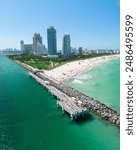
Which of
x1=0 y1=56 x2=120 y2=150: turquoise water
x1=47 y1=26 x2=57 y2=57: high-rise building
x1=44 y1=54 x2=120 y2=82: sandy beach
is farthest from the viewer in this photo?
x1=47 y1=26 x2=57 y2=57: high-rise building

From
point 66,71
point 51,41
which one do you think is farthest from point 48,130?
point 51,41

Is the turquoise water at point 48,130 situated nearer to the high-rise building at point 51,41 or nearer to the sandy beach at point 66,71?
the sandy beach at point 66,71

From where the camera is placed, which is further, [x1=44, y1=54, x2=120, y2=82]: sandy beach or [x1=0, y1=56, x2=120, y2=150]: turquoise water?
[x1=44, y1=54, x2=120, y2=82]: sandy beach

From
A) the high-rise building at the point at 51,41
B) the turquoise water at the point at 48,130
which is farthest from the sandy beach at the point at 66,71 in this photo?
the high-rise building at the point at 51,41

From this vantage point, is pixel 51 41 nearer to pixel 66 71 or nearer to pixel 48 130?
pixel 66 71

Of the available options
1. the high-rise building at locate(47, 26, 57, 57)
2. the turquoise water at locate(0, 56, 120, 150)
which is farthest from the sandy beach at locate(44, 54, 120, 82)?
the high-rise building at locate(47, 26, 57, 57)

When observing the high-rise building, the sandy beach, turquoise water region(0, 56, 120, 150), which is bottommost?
turquoise water region(0, 56, 120, 150)

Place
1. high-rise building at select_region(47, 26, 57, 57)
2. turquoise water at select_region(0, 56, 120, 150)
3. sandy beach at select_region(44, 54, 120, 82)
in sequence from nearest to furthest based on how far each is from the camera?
turquoise water at select_region(0, 56, 120, 150) → sandy beach at select_region(44, 54, 120, 82) → high-rise building at select_region(47, 26, 57, 57)

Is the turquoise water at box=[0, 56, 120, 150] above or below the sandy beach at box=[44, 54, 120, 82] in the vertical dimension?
below

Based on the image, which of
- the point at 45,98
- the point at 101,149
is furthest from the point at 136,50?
the point at 45,98

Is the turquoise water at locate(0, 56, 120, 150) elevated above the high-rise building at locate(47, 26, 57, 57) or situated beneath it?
situated beneath

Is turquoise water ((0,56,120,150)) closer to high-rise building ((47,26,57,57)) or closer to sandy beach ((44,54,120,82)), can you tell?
sandy beach ((44,54,120,82))
